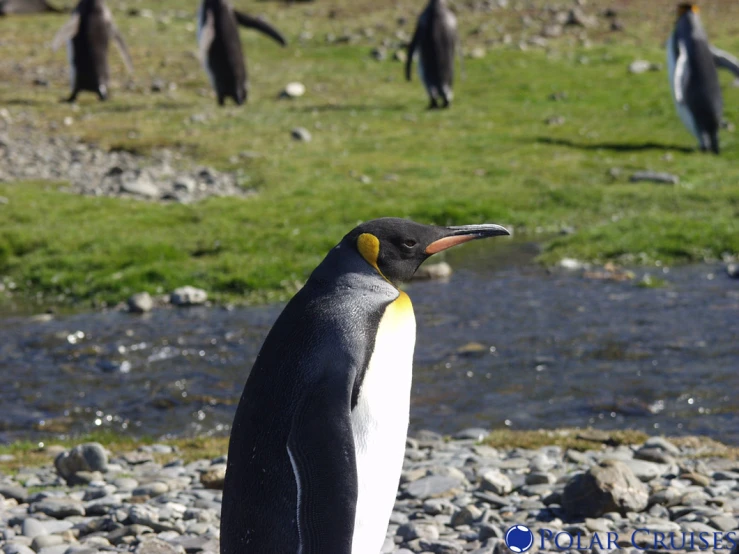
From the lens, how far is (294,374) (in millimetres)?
3691

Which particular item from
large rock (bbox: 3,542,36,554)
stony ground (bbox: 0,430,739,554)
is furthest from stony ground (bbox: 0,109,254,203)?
large rock (bbox: 3,542,36,554)

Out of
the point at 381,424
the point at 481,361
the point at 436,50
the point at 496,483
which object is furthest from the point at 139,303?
the point at 436,50

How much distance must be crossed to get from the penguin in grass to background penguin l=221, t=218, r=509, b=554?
51.3ft

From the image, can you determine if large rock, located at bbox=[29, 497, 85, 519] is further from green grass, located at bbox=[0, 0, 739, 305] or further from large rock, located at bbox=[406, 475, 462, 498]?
green grass, located at bbox=[0, 0, 739, 305]

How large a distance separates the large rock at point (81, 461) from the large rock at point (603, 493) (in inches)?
115

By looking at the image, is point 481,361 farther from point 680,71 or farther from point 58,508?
point 680,71

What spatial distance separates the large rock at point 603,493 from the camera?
525 centimetres

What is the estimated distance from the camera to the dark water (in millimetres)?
8188

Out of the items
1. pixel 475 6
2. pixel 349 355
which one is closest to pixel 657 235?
pixel 349 355

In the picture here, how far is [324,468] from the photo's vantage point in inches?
139

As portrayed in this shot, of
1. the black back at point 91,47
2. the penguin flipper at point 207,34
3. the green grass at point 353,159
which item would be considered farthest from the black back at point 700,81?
the black back at point 91,47

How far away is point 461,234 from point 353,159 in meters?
14.7

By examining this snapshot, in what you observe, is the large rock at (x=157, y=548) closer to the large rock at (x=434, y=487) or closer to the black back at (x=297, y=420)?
the black back at (x=297, y=420)

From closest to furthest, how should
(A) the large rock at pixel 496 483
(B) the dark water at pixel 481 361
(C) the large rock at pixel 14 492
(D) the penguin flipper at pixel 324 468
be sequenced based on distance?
1. (D) the penguin flipper at pixel 324 468
2. (A) the large rock at pixel 496 483
3. (C) the large rock at pixel 14 492
4. (B) the dark water at pixel 481 361
